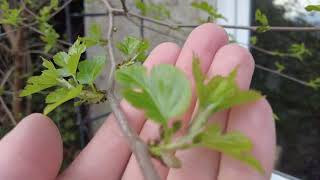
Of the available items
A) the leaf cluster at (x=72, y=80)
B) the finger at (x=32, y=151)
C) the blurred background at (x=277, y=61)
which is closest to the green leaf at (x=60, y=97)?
the leaf cluster at (x=72, y=80)

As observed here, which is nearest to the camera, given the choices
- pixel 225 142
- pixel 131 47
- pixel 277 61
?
pixel 225 142

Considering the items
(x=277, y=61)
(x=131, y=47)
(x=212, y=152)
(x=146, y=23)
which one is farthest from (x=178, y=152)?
(x=146, y=23)

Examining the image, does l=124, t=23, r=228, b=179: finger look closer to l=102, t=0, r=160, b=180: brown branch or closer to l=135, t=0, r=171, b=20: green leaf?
l=102, t=0, r=160, b=180: brown branch

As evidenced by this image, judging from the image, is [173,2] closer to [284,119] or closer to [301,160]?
[284,119]

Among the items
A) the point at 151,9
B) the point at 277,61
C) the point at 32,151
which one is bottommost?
the point at 277,61

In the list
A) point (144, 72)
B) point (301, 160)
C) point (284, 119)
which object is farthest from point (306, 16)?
point (144, 72)

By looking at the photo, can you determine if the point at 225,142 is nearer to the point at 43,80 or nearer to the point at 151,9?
the point at 43,80

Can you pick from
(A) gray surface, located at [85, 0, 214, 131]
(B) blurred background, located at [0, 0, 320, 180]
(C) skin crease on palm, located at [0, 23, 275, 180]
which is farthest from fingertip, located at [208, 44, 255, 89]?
(A) gray surface, located at [85, 0, 214, 131]

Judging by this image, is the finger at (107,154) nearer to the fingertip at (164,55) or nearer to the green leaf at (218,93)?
the fingertip at (164,55)
